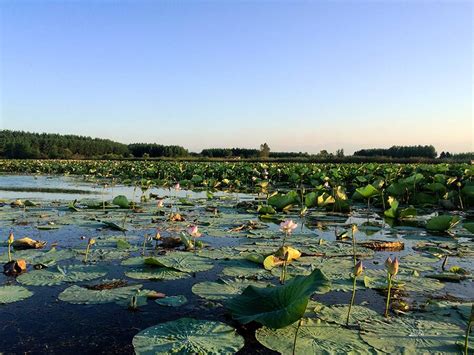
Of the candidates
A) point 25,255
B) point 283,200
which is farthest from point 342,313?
point 283,200

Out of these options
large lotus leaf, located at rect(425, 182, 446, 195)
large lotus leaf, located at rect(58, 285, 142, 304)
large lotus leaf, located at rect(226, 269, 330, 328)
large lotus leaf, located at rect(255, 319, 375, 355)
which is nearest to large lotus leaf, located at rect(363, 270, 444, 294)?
large lotus leaf, located at rect(255, 319, 375, 355)

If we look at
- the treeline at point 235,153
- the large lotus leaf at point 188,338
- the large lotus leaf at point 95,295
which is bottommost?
the large lotus leaf at point 95,295

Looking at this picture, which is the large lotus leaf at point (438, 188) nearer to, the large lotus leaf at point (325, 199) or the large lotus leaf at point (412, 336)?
the large lotus leaf at point (325, 199)

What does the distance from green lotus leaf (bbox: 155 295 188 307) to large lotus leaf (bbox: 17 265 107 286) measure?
67 centimetres

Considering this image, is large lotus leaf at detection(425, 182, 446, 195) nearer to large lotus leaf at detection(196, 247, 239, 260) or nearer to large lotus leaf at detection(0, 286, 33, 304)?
large lotus leaf at detection(196, 247, 239, 260)

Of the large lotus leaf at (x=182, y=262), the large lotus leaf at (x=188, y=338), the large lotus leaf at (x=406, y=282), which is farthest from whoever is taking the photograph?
the large lotus leaf at (x=182, y=262)

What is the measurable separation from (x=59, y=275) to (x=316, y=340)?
1762 mm

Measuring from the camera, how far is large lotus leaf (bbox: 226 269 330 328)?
164cm

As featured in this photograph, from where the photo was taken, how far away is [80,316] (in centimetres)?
204

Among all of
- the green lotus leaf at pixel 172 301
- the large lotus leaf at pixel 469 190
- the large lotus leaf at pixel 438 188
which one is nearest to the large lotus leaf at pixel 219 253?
the green lotus leaf at pixel 172 301

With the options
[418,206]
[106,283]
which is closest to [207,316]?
[106,283]

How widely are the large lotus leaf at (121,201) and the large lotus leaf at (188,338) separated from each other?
4.32 metres

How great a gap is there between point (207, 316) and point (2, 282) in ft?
4.61

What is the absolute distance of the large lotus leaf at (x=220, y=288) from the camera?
7.66 feet
